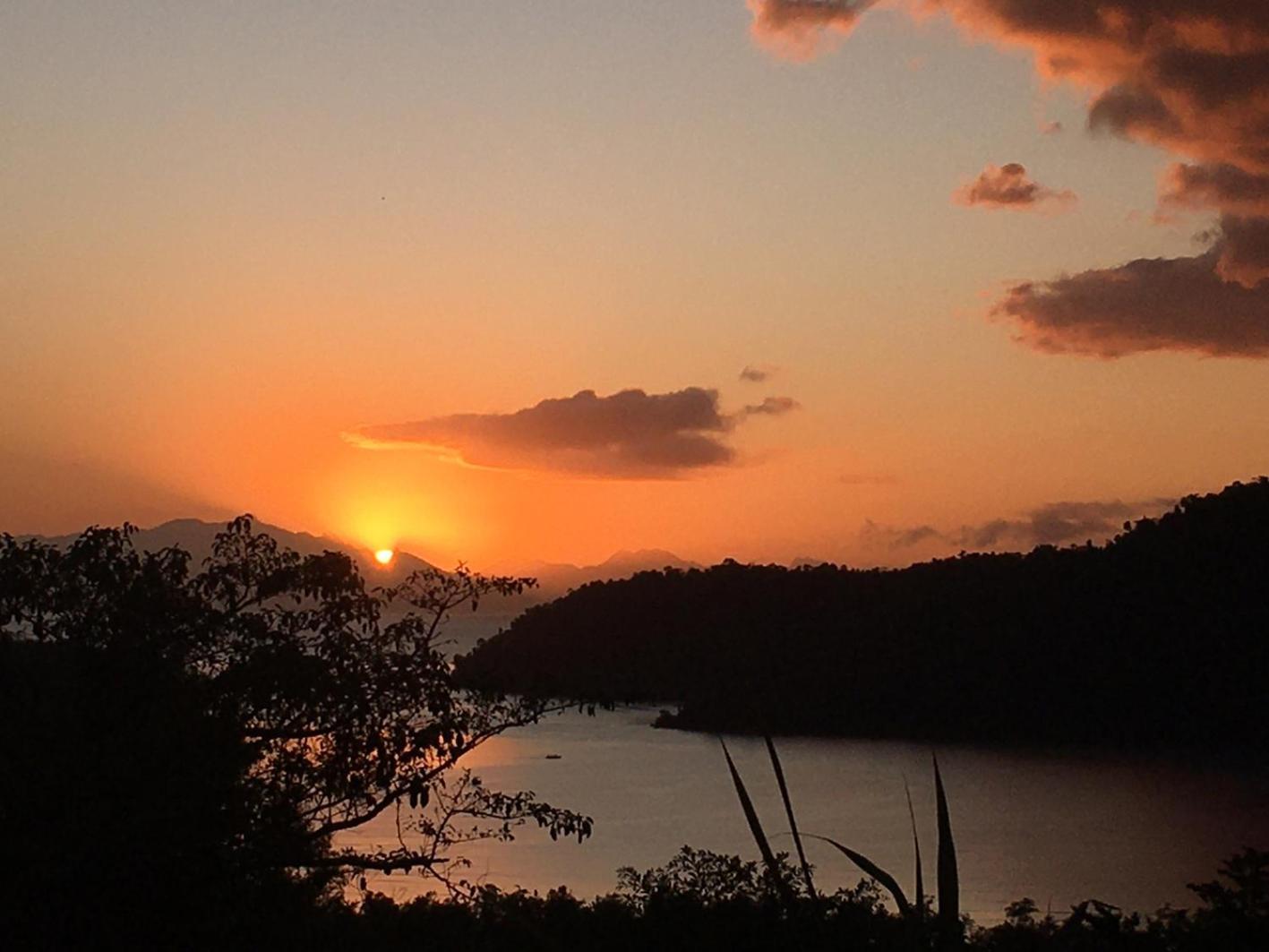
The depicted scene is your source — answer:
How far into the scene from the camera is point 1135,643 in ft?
244

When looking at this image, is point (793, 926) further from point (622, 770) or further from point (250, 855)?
point (622, 770)

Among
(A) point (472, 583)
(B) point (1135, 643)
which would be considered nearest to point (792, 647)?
(B) point (1135, 643)

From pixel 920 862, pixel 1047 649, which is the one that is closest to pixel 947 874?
pixel 920 862

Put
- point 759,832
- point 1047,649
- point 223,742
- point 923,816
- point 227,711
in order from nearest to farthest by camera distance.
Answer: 1. point 759,832
2. point 223,742
3. point 227,711
4. point 923,816
5. point 1047,649

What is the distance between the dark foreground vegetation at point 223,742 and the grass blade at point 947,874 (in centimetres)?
488

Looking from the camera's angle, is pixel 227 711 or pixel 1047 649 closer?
pixel 227 711

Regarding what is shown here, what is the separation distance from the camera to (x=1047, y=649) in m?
76.7

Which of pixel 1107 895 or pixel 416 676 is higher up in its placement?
pixel 416 676

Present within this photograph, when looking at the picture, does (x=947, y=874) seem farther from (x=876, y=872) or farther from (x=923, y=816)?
(x=923, y=816)

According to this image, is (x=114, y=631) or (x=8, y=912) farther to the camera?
(x=114, y=631)

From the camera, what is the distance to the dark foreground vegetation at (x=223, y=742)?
28.6ft

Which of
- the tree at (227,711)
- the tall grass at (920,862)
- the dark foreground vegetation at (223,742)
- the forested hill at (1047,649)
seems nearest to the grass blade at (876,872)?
the tall grass at (920,862)

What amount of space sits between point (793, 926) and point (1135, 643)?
75908 mm

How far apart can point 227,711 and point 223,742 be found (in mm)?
490
